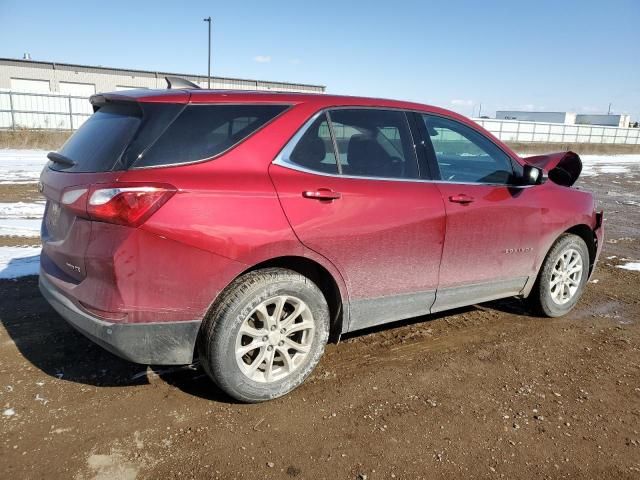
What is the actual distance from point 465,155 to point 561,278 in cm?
152

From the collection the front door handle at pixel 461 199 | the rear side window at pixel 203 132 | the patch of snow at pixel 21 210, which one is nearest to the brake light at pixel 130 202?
the rear side window at pixel 203 132

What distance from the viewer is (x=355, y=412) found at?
2881 mm

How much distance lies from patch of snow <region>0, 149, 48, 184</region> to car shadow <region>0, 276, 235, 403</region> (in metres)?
8.54

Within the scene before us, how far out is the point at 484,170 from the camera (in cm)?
391

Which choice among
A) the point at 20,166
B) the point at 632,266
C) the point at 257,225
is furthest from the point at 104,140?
the point at 20,166

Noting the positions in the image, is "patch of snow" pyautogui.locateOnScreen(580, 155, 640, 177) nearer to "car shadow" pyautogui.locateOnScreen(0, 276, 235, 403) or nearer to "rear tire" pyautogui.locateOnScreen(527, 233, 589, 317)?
"rear tire" pyautogui.locateOnScreen(527, 233, 589, 317)

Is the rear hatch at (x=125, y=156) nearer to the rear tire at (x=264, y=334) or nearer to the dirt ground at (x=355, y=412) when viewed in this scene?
the rear tire at (x=264, y=334)

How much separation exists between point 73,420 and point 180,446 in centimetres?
67

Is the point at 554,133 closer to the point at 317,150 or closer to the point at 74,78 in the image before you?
the point at 74,78

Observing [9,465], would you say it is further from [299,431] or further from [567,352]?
[567,352]

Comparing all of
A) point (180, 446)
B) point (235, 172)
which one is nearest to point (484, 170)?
point (235, 172)

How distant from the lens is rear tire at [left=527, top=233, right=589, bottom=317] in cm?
430

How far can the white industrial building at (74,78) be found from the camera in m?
34.3

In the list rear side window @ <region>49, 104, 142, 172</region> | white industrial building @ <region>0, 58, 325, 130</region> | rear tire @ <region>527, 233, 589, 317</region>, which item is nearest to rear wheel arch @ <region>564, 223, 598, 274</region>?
rear tire @ <region>527, 233, 589, 317</region>
